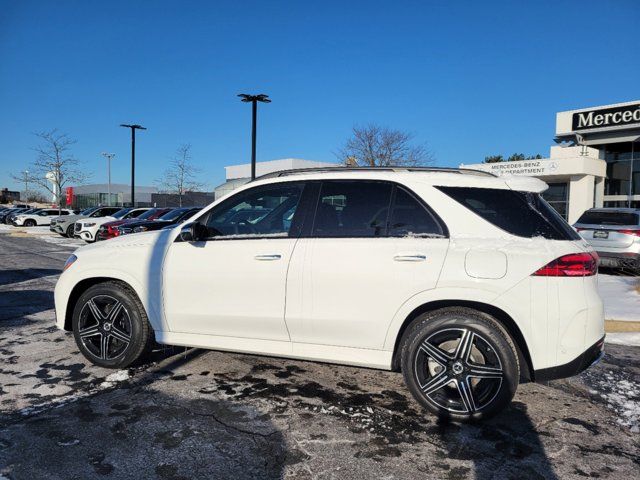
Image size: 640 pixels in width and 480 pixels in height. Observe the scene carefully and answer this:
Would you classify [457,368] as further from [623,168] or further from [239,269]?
[623,168]

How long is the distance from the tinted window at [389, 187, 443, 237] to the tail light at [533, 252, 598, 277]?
74 centimetres

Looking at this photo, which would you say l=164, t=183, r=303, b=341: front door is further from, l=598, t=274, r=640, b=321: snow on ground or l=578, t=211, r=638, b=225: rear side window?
l=578, t=211, r=638, b=225: rear side window

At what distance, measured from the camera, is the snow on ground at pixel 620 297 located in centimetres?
663

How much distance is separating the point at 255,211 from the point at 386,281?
141cm

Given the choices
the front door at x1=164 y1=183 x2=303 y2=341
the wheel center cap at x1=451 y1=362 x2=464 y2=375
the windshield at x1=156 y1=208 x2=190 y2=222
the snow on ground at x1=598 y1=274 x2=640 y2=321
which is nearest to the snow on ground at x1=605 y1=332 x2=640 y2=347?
the snow on ground at x1=598 y1=274 x2=640 y2=321

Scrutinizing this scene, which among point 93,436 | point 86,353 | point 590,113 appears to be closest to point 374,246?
point 93,436

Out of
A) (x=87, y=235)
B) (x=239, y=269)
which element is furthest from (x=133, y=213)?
(x=239, y=269)

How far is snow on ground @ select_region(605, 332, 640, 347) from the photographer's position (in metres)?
5.69

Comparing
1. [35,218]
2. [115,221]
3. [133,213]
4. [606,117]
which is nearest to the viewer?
[115,221]

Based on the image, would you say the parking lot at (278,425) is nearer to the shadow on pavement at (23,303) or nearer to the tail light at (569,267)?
the tail light at (569,267)

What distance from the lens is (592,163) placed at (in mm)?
23453

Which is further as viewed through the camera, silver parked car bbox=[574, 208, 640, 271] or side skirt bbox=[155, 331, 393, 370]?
silver parked car bbox=[574, 208, 640, 271]

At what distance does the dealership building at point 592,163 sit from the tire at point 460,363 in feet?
67.9

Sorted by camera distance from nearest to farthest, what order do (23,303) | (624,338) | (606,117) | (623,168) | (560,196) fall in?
1. (624,338)
2. (23,303)
3. (606,117)
4. (623,168)
5. (560,196)
